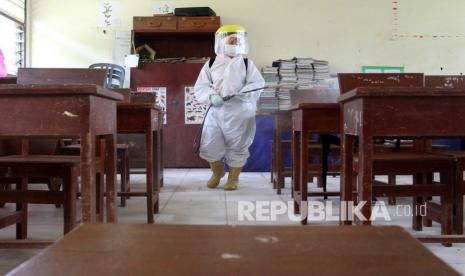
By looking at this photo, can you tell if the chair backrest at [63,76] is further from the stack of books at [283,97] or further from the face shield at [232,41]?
the stack of books at [283,97]

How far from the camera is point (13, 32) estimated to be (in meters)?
5.12

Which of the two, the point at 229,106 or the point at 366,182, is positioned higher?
the point at 229,106

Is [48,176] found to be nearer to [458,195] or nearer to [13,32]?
[458,195]

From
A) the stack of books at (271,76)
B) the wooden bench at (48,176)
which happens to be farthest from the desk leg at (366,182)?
the stack of books at (271,76)

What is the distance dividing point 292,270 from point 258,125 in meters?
4.26

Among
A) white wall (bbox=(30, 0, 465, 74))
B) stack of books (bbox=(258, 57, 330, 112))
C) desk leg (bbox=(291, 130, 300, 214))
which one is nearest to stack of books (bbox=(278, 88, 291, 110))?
stack of books (bbox=(258, 57, 330, 112))

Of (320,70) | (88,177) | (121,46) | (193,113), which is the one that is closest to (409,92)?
(88,177)

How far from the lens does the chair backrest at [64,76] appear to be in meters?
2.04

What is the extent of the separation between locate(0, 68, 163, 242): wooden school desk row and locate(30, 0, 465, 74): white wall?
324 cm

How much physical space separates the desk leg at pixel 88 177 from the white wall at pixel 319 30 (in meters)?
4.26

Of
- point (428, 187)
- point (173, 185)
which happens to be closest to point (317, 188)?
point (173, 185)

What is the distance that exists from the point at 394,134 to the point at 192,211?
1484mm

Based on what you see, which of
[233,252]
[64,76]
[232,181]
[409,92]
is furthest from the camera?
[232,181]

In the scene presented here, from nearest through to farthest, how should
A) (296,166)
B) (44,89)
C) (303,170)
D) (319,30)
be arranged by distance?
(44,89) < (303,170) < (296,166) < (319,30)
